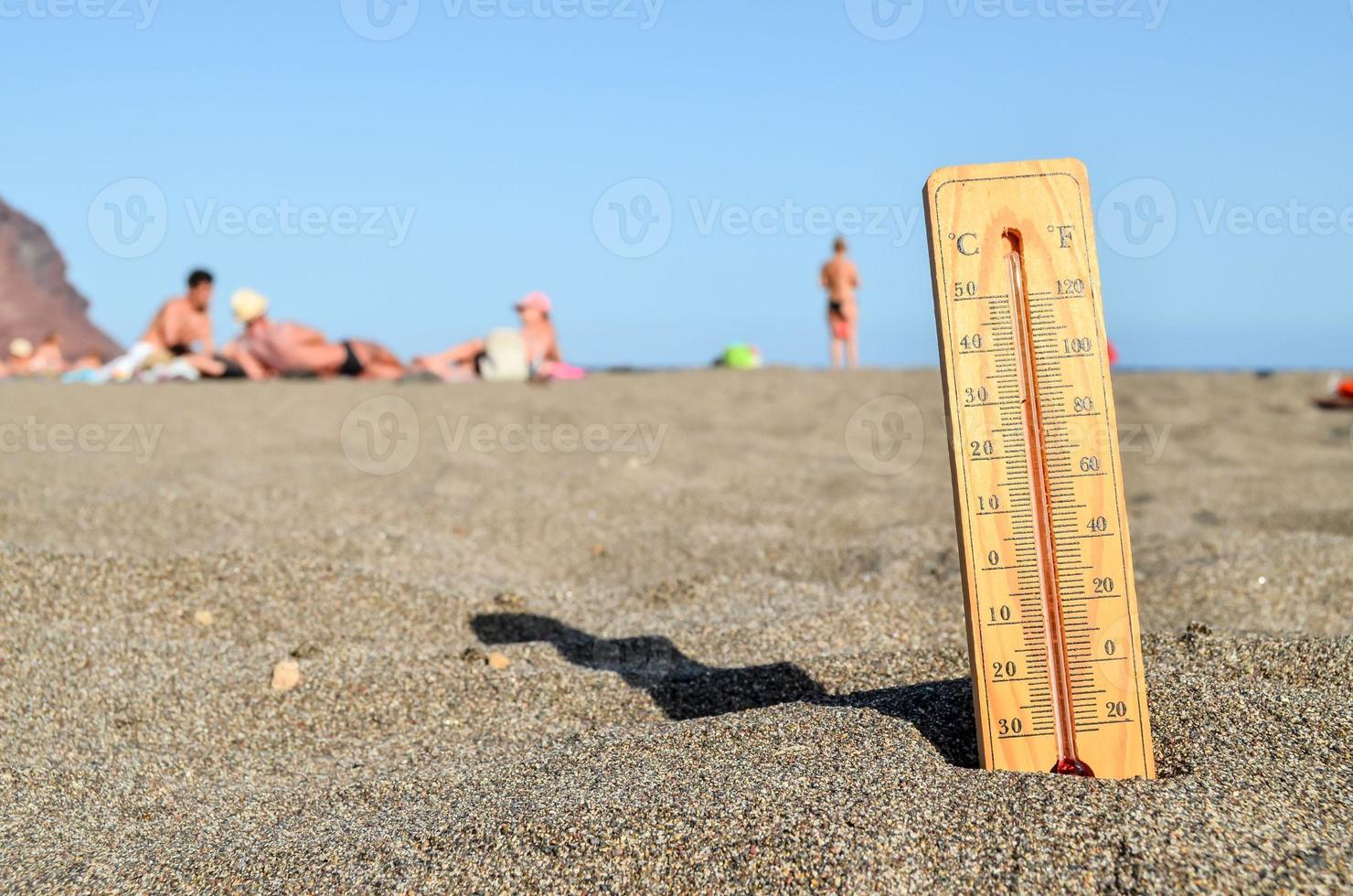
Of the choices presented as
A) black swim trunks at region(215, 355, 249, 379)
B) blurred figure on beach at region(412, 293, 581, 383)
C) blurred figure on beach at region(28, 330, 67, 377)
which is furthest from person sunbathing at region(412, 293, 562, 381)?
blurred figure on beach at region(28, 330, 67, 377)

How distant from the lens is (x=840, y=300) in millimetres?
15125

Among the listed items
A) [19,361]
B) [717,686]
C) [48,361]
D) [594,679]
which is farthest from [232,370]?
[717,686]

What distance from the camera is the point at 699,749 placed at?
2436 mm

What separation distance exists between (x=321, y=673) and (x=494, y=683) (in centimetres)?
53

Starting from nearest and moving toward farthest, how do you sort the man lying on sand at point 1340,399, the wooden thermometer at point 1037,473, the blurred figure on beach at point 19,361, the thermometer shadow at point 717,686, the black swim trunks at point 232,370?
the wooden thermometer at point 1037,473, the thermometer shadow at point 717,686, the man lying on sand at point 1340,399, the black swim trunks at point 232,370, the blurred figure on beach at point 19,361

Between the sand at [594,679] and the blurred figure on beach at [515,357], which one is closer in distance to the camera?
the sand at [594,679]

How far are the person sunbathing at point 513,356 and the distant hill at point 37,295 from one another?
8692mm

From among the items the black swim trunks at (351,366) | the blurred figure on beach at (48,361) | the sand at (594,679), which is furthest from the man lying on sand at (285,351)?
the sand at (594,679)

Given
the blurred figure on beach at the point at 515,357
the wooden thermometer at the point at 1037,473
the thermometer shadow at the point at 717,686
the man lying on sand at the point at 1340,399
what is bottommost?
the man lying on sand at the point at 1340,399

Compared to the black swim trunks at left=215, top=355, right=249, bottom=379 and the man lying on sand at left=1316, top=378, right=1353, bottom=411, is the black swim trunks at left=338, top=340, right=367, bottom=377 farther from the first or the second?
the man lying on sand at left=1316, top=378, right=1353, bottom=411

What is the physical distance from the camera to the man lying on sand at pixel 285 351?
11.9 m

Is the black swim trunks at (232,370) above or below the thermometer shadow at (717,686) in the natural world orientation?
A: below

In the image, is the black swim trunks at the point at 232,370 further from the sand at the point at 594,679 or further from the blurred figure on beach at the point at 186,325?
the sand at the point at 594,679

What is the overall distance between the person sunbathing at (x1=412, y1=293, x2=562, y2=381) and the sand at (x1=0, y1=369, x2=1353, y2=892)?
4.36 m
